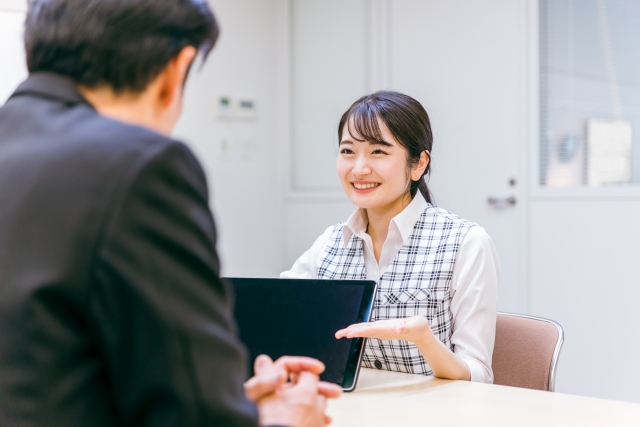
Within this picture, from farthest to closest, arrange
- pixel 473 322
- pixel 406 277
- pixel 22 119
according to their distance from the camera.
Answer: pixel 406 277 < pixel 473 322 < pixel 22 119

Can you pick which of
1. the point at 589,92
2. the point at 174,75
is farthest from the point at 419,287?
the point at 589,92

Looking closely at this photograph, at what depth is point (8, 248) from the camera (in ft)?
1.98

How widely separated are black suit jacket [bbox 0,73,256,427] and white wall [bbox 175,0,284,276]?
3.33 m

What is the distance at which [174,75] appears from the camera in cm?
70

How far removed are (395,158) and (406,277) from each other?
1.12 ft

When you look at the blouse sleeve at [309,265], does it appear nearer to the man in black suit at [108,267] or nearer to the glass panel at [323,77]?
the man in black suit at [108,267]

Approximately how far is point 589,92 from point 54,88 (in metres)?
2.97

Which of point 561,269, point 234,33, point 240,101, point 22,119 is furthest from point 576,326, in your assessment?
point 22,119

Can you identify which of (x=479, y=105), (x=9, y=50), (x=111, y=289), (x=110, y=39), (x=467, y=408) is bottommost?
(x=467, y=408)

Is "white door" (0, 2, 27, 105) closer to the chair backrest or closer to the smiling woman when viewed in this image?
the smiling woman

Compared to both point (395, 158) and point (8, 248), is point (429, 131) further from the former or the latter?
point (8, 248)

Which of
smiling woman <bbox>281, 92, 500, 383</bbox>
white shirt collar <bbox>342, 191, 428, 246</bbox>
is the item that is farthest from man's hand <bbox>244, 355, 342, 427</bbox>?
white shirt collar <bbox>342, 191, 428, 246</bbox>

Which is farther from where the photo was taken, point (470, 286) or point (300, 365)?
point (470, 286)

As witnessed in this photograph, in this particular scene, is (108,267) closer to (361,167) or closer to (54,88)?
(54,88)
